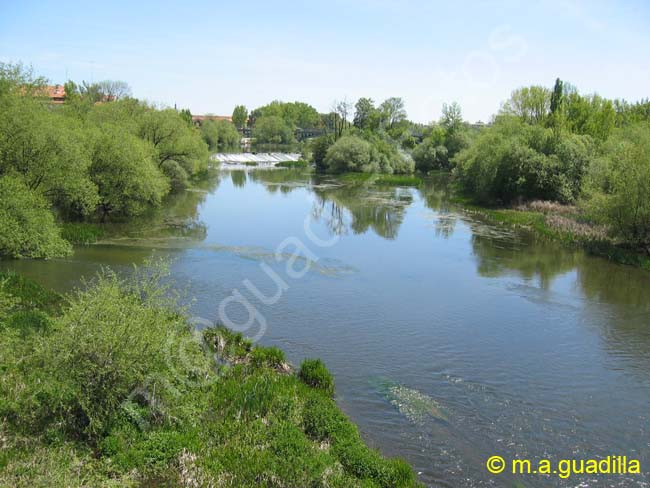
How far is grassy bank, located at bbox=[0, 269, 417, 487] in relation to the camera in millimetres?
8289

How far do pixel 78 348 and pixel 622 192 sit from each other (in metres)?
24.2

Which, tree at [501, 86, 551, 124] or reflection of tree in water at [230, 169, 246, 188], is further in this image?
tree at [501, 86, 551, 124]

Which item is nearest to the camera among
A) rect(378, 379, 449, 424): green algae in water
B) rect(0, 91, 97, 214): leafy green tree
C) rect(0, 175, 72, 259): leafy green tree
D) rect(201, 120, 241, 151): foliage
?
rect(378, 379, 449, 424): green algae in water

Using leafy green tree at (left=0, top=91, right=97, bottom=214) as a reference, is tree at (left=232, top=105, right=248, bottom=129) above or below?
above

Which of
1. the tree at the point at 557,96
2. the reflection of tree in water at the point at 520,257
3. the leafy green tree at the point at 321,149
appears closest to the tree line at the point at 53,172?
the reflection of tree in water at the point at 520,257

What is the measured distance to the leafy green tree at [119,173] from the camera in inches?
1126

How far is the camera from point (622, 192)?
25281 mm

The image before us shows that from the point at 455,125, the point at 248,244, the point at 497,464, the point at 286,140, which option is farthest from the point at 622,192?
the point at 286,140

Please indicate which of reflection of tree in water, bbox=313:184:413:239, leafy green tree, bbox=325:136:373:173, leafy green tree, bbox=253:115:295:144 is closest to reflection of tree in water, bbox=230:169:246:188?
reflection of tree in water, bbox=313:184:413:239

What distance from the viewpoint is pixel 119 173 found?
28984 millimetres

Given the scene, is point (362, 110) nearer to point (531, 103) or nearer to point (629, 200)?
point (531, 103)

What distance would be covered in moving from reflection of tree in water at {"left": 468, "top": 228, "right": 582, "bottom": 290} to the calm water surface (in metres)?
0.11

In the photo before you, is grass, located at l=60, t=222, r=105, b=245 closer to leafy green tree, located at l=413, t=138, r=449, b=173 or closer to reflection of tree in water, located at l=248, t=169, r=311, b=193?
reflection of tree in water, located at l=248, t=169, r=311, b=193

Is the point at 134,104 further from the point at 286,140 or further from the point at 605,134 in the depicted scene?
the point at 286,140
